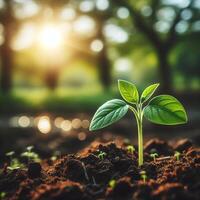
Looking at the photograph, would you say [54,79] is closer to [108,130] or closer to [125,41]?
[125,41]

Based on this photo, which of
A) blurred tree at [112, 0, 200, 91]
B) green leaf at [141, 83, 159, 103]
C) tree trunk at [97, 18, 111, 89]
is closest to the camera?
green leaf at [141, 83, 159, 103]

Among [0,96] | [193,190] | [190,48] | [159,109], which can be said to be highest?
[190,48]

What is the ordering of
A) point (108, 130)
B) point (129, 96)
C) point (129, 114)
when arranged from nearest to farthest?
point (129, 96)
point (108, 130)
point (129, 114)

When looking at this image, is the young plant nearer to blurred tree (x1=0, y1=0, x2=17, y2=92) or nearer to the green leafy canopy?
the green leafy canopy

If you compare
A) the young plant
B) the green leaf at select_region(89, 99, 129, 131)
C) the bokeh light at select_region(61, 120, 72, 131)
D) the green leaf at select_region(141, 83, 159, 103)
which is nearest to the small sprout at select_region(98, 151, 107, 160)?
the young plant

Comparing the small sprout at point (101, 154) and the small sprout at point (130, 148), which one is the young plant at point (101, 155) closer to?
the small sprout at point (101, 154)

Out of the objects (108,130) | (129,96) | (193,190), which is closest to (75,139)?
(108,130)
